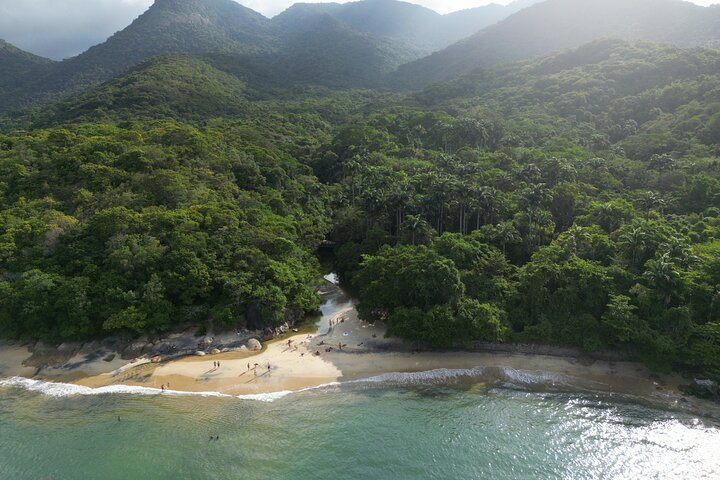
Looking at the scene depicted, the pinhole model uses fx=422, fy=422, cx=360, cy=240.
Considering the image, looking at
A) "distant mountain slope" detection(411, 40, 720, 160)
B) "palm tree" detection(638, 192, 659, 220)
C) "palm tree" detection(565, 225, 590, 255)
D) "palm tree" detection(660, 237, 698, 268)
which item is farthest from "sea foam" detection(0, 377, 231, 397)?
"distant mountain slope" detection(411, 40, 720, 160)

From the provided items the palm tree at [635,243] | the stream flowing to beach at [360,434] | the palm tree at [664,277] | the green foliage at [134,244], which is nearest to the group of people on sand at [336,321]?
the green foliage at [134,244]

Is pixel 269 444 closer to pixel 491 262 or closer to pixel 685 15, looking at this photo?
pixel 491 262

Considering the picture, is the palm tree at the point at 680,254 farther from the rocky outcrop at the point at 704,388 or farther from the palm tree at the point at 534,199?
the palm tree at the point at 534,199

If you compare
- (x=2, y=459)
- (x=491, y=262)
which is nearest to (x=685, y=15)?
(x=491, y=262)

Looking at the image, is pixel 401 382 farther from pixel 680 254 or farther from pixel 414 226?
pixel 680 254

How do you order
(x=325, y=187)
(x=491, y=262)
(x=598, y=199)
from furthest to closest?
1. (x=325, y=187)
2. (x=598, y=199)
3. (x=491, y=262)

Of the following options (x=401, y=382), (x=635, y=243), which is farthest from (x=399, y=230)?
(x=635, y=243)

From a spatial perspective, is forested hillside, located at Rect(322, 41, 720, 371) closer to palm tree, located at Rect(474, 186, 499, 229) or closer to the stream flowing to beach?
palm tree, located at Rect(474, 186, 499, 229)
